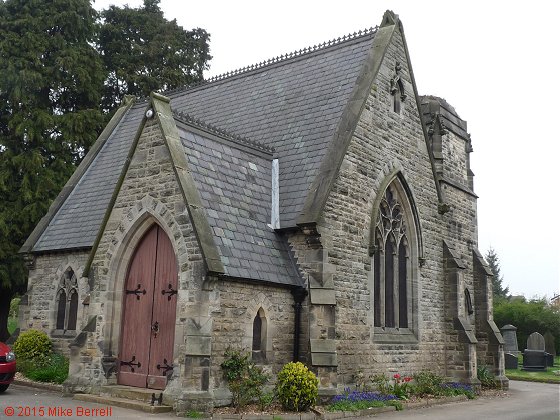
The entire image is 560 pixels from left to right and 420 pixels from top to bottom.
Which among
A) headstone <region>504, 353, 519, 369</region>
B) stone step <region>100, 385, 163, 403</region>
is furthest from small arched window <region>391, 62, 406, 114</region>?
headstone <region>504, 353, 519, 369</region>

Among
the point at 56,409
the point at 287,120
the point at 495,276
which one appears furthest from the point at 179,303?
the point at 495,276

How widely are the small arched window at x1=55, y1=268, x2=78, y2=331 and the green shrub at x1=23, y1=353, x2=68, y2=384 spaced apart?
1.17 m

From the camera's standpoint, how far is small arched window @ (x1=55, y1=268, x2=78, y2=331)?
65.0ft

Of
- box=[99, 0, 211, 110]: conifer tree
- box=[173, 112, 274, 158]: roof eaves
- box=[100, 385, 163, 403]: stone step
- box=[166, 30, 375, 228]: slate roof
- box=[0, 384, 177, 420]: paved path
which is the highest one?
box=[99, 0, 211, 110]: conifer tree

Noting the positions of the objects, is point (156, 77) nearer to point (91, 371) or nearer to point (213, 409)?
point (91, 371)

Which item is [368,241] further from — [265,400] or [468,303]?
[468,303]

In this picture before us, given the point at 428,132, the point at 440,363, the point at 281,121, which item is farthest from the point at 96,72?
the point at 440,363

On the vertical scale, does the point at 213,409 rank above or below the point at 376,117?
below

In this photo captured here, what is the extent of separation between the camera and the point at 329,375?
13422mm

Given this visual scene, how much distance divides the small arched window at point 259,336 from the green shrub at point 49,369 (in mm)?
6613

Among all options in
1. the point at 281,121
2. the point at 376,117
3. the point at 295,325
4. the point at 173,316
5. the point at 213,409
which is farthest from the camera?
the point at 281,121

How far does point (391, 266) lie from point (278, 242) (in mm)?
4361

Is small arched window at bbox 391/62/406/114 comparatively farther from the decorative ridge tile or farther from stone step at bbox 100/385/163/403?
stone step at bbox 100/385/163/403

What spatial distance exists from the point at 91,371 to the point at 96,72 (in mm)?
19573
